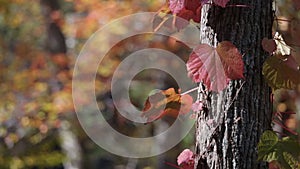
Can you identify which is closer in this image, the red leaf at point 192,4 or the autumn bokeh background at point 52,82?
the red leaf at point 192,4

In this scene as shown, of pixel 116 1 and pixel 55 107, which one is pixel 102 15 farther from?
pixel 55 107

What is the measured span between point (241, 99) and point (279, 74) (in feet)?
0.36

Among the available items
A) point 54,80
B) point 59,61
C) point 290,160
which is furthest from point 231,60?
point 54,80

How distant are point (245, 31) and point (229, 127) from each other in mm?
239

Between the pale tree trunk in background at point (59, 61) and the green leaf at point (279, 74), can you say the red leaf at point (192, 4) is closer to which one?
the green leaf at point (279, 74)

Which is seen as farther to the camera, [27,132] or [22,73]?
[27,132]

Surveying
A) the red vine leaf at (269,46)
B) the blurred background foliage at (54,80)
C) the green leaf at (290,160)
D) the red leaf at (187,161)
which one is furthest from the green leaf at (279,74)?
the blurred background foliage at (54,80)

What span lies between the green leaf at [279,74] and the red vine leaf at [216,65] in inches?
3.5

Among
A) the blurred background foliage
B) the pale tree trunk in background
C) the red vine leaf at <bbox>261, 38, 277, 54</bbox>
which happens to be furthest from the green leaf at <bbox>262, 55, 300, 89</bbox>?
the pale tree trunk in background

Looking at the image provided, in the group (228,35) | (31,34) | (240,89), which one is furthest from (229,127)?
(31,34)

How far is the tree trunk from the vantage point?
50.6 inches

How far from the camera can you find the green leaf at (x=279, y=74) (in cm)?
126

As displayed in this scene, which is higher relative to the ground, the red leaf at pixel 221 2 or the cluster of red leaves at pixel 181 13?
the red leaf at pixel 221 2

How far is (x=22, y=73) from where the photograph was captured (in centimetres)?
681
